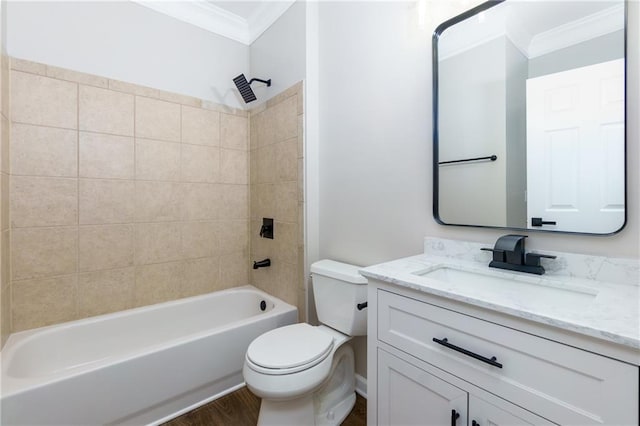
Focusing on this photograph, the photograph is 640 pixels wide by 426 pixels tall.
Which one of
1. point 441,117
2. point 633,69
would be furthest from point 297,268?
point 633,69

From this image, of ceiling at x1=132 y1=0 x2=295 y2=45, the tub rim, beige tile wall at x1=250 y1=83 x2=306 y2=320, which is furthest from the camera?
ceiling at x1=132 y1=0 x2=295 y2=45

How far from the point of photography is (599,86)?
92cm

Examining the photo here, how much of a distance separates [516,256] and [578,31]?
79 cm

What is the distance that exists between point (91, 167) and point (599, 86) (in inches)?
97.9

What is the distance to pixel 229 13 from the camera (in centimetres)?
224

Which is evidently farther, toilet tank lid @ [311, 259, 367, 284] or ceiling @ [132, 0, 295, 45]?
ceiling @ [132, 0, 295, 45]

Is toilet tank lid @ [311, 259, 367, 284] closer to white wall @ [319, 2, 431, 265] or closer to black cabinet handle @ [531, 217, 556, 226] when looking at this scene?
white wall @ [319, 2, 431, 265]

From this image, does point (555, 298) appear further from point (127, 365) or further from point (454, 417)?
point (127, 365)

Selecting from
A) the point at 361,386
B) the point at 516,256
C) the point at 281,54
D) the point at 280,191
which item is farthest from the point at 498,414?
the point at 281,54

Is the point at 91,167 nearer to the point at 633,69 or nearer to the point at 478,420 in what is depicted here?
the point at 478,420

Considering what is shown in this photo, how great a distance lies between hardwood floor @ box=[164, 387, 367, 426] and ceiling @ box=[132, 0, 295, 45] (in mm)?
2554

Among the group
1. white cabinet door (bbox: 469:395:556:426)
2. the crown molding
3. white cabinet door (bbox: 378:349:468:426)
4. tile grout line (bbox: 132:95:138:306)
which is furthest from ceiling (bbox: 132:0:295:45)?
white cabinet door (bbox: 469:395:556:426)

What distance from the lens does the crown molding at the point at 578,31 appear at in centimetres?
90

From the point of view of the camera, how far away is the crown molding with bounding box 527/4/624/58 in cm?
90
